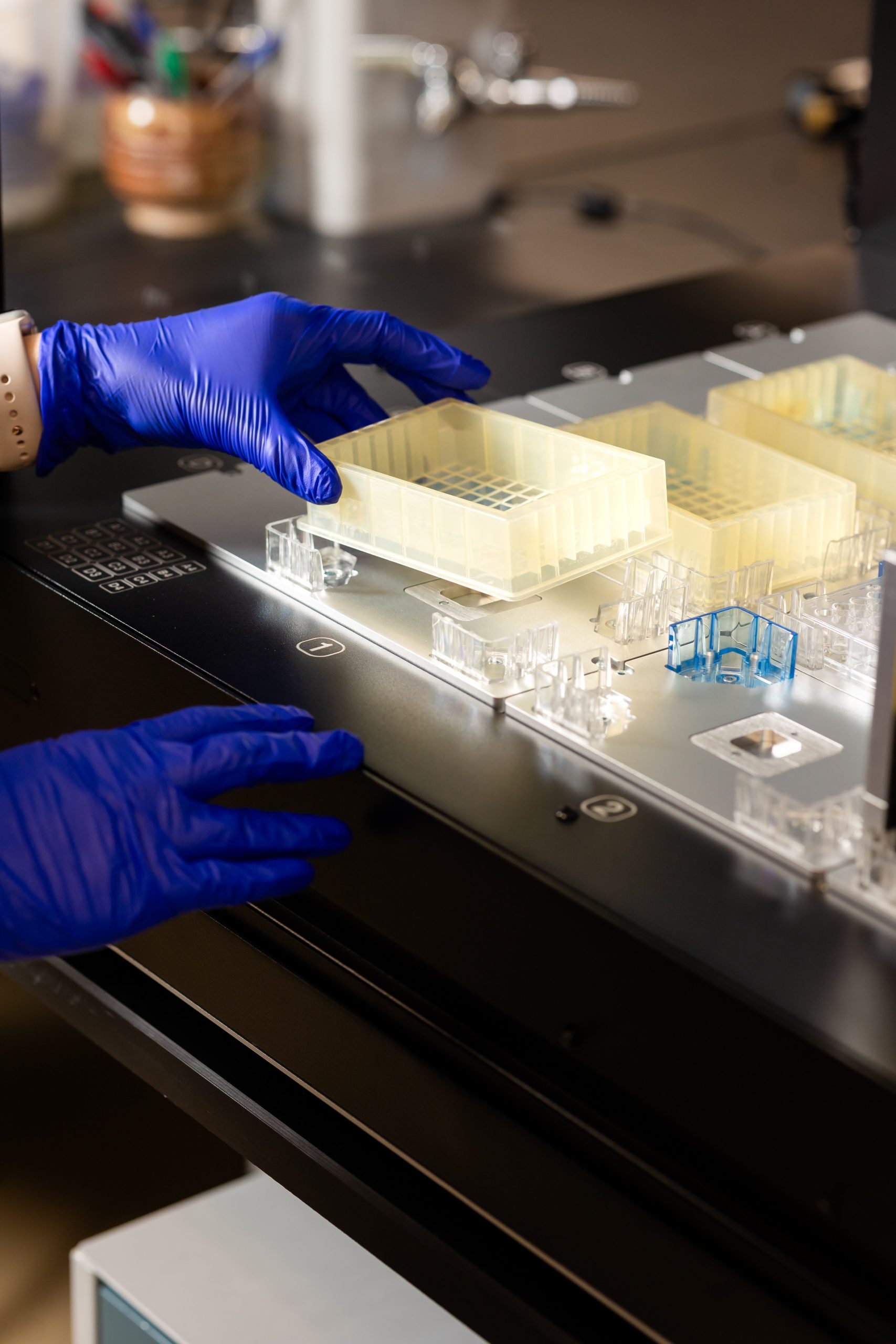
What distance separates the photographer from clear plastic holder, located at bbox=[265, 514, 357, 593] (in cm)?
109

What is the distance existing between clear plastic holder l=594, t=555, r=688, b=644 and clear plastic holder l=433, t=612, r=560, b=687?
45 mm

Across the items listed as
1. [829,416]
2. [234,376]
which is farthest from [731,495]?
[234,376]

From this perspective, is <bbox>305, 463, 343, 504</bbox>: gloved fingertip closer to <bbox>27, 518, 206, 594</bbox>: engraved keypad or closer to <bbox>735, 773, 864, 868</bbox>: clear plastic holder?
<bbox>27, 518, 206, 594</bbox>: engraved keypad

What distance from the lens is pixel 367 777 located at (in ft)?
2.99

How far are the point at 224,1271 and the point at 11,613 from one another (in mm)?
503

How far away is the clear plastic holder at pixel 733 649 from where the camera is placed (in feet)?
3.18

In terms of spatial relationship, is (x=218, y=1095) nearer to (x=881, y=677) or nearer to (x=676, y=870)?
(x=676, y=870)

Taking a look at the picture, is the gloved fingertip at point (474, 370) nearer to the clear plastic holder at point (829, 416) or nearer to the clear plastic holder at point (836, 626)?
the clear plastic holder at point (829, 416)

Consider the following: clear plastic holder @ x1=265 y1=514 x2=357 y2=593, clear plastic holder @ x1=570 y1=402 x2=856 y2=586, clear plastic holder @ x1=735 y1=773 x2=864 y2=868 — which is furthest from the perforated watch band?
clear plastic holder @ x1=735 y1=773 x2=864 y2=868

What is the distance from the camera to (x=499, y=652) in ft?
3.19

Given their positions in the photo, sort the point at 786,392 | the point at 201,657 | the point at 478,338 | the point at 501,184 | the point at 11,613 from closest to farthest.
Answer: the point at 201,657 → the point at 11,613 → the point at 786,392 → the point at 478,338 → the point at 501,184

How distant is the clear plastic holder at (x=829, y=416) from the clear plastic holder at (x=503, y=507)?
0.52 ft

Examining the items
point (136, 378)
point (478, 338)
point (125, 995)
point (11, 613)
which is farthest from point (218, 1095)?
point (478, 338)

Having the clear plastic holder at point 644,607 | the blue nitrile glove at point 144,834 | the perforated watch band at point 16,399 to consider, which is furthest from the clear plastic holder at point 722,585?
the perforated watch band at point 16,399
